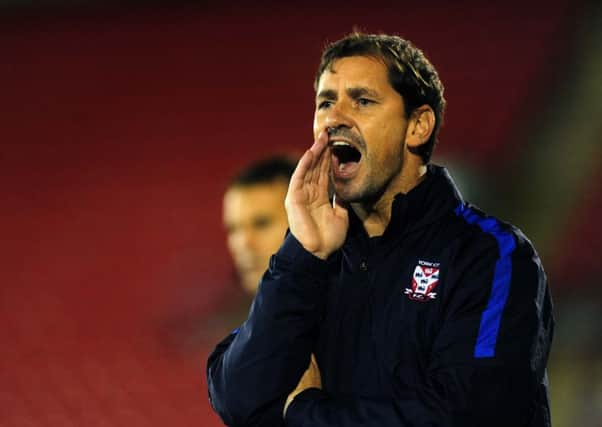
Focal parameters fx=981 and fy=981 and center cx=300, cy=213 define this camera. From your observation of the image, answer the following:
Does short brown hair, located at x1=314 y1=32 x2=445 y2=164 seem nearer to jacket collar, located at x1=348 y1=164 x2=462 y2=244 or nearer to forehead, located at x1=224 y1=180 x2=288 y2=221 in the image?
jacket collar, located at x1=348 y1=164 x2=462 y2=244

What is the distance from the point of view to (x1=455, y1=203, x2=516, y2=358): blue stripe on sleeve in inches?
68.4

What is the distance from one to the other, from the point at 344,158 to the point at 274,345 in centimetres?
47

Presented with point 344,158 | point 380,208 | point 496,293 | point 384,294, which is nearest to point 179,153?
point 344,158

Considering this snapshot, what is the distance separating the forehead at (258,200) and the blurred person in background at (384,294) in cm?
83


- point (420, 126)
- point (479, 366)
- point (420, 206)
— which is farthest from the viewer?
point (420, 126)

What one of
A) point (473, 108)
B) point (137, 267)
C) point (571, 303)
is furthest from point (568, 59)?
point (137, 267)

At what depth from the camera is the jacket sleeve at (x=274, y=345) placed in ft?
6.01

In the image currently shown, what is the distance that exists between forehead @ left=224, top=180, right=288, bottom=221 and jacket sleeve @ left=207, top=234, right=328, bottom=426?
1001 mm

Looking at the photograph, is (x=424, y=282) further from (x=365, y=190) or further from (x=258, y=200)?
(x=258, y=200)

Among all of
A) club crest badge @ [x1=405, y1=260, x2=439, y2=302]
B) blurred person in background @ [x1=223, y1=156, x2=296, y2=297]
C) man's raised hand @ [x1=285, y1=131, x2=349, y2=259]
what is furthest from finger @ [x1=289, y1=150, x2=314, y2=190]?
blurred person in background @ [x1=223, y1=156, x2=296, y2=297]

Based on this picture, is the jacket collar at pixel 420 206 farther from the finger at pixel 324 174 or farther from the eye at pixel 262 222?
the eye at pixel 262 222

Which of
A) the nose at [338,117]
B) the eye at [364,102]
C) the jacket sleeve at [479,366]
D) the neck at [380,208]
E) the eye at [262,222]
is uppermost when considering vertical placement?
the eye at [364,102]

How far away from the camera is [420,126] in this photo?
207 cm

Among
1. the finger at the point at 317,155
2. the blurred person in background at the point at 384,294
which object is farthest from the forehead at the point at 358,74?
the finger at the point at 317,155
